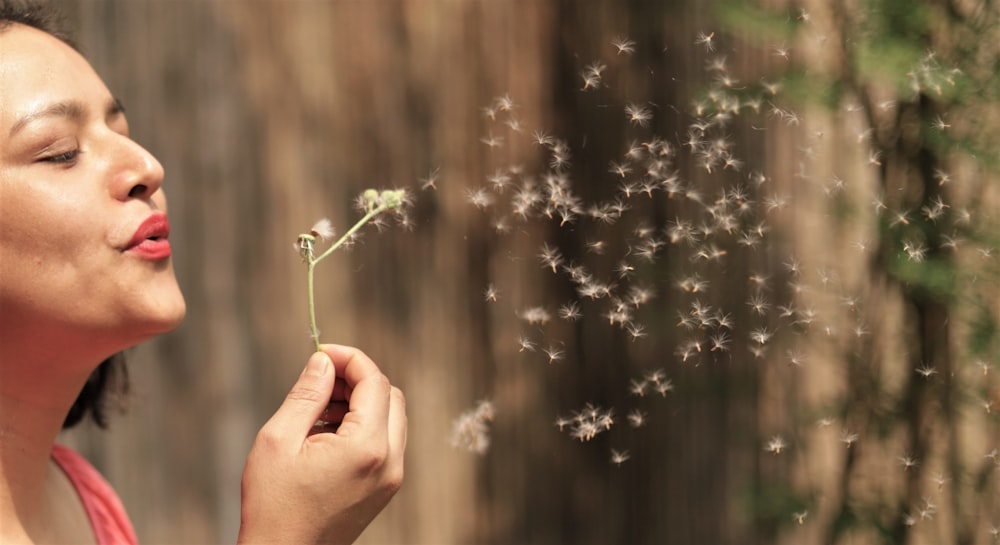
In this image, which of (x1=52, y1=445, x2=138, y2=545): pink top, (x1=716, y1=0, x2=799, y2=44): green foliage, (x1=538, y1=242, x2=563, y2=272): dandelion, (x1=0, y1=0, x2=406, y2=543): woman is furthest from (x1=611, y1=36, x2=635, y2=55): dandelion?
(x1=52, y1=445, x2=138, y2=545): pink top

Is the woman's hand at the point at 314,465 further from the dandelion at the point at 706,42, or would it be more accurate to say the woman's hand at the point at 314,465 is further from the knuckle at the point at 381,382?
the dandelion at the point at 706,42

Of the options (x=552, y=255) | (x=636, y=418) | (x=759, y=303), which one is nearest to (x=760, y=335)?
(x=759, y=303)

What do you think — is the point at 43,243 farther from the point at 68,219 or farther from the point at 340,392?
the point at 340,392

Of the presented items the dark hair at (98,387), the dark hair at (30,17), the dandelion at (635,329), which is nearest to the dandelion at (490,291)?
the dandelion at (635,329)

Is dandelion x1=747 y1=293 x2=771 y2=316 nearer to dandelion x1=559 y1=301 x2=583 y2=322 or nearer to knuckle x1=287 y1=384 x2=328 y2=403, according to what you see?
dandelion x1=559 y1=301 x2=583 y2=322

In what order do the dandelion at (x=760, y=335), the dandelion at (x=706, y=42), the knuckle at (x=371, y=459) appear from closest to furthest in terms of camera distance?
the knuckle at (x=371, y=459)
the dandelion at (x=760, y=335)
the dandelion at (x=706, y=42)

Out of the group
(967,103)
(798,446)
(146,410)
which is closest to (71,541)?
(146,410)
